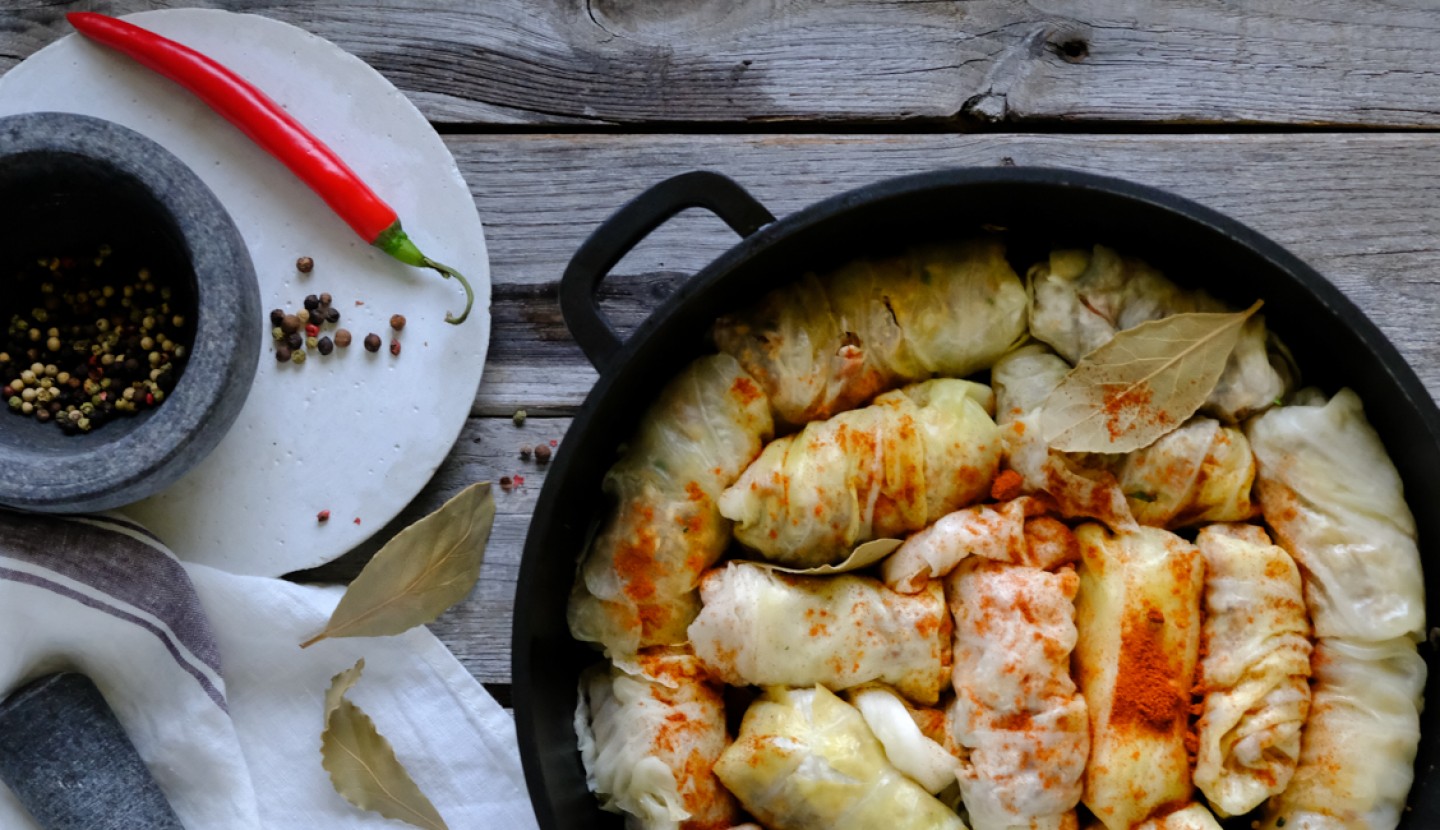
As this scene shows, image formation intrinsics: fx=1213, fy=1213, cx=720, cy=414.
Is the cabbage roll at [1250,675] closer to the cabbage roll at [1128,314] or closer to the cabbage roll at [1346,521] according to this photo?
the cabbage roll at [1346,521]

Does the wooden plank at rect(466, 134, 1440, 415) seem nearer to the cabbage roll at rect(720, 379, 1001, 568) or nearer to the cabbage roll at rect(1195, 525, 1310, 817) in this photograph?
the cabbage roll at rect(720, 379, 1001, 568)

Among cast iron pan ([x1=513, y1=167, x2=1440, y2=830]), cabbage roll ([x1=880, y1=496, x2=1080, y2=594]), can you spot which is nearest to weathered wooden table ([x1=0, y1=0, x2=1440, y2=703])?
cast iron pan ([x1=513, y1=167, x2=1440, y2=830])

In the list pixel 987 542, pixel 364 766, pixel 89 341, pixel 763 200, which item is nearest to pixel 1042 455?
pixel 987 542

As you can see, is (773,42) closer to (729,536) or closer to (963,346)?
(963,346)

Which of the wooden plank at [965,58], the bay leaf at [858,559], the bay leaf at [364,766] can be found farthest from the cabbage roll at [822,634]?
the wooden plank at [965,58]

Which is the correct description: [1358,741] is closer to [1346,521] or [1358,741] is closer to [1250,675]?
[1250,675]

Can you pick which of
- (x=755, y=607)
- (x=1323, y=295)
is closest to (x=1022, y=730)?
(x=755, y=607)

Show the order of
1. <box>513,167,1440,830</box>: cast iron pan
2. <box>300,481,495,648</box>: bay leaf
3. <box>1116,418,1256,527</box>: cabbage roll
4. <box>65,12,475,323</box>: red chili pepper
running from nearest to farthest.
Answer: <box>513,167,1440,830</box>: cast iron pan
<box>1116,418,1256,527</box>: cabbage roll
<box>300,481,495,648</box>: bay leaf
<box>65,12,475,323</box>: red chili pepper
